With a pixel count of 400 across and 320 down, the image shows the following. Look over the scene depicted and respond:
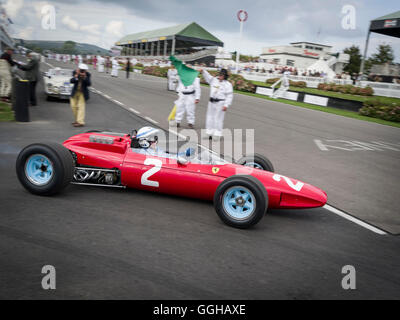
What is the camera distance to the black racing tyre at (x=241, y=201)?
386 centimetres

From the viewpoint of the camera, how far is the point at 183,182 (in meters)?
4.49

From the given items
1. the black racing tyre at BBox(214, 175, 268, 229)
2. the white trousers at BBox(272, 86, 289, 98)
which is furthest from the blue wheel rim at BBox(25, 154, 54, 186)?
the white trousers at BBox(272, 86, 289, 98)

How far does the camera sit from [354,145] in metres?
10.8

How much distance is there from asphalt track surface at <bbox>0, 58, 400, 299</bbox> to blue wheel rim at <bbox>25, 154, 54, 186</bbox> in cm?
23

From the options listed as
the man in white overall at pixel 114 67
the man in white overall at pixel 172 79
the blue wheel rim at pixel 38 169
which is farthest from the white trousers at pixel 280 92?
the blue wheel rim at pixel 38 169

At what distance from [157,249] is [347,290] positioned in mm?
1833

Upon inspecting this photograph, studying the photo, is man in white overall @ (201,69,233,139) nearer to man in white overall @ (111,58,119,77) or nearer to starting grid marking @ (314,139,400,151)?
starting grid marking @ (314,139,400,151)

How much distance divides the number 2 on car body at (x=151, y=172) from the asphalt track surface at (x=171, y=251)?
0.85 feet

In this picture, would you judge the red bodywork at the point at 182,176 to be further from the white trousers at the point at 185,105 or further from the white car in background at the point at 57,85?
the white car in background at the point at 57,85

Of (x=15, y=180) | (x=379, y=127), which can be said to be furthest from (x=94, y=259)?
(x=379, y=127)

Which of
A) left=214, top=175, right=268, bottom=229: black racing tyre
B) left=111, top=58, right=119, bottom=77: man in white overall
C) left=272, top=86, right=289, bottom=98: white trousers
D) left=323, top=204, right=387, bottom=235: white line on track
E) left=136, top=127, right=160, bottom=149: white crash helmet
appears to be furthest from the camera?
left=111, top=58, right=119, bottom=77: man in white overall

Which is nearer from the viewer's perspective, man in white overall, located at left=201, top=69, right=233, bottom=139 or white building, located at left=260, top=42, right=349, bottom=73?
man in white overall, located at left=201, top=69, right=233, bottom=139

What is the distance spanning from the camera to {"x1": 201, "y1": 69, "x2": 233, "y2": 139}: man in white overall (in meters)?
9.09
